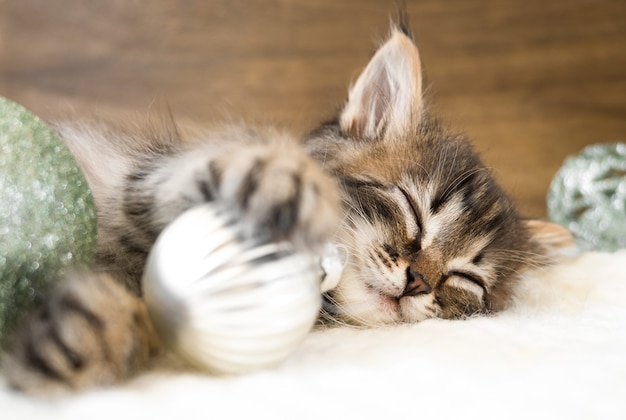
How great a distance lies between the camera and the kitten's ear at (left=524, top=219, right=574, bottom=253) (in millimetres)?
1410

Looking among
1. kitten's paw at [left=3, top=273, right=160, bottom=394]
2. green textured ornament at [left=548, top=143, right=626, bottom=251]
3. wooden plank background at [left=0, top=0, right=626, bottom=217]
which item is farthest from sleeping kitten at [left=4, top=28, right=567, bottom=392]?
wooden plank background at [left=0, top=0, right=626, bottom=217]

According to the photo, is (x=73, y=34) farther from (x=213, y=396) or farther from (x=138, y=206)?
(x=213, y=396)

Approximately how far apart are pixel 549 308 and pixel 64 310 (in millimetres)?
848

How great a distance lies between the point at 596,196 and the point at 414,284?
882 mm

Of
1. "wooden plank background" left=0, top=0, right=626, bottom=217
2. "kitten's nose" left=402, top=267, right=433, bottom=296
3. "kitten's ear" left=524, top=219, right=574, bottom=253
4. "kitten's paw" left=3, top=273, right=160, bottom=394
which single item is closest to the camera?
"kitten's paw" left=3, top=273, right=160, bottom=394

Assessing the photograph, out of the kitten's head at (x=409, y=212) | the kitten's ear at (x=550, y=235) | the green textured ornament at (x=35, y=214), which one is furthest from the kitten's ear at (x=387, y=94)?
the green textured ornament at (x=35, y=214)

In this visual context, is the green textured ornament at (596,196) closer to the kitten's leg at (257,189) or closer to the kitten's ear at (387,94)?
the kitten's ear at (387,94)

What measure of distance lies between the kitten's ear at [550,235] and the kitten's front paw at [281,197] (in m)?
0.86

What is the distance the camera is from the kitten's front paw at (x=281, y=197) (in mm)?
655

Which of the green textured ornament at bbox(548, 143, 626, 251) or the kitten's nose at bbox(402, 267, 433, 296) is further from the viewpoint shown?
the green textured ornament at bbox(548, 143, 626, 251)

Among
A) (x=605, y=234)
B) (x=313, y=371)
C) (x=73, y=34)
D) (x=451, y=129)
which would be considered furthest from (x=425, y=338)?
(x=73, y=34)

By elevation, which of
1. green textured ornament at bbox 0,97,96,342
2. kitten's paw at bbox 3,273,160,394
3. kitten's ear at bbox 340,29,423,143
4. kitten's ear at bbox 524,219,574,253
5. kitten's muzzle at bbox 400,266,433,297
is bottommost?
kitten's ear at bbox 524,219,574,253

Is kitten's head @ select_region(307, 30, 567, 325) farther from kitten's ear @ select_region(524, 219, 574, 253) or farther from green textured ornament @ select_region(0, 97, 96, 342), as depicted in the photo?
green textured ornament @ select_region(0, 97, 96, 342)

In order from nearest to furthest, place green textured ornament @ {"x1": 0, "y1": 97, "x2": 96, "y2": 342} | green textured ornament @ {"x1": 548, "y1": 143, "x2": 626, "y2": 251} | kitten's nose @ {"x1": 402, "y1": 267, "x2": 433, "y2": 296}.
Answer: green textured ornament @ {"x1": 0, "y1": 97, "x2": 96, "y2": 342}, kitten's nose @ {"x1": 402, "y1": 267, "x2": 433, "y2": 296}, green textured ornament @ {"x1": 548, "y1": 143, "x2": 626, "y2": 251}
